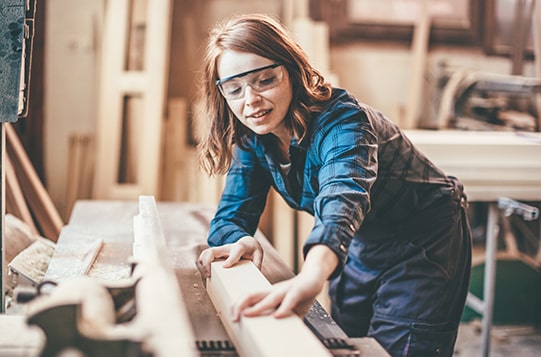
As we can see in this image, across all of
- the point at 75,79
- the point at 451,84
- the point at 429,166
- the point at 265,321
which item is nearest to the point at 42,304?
the point at 265,321

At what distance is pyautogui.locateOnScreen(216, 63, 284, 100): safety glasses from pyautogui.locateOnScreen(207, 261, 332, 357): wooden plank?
45 cm

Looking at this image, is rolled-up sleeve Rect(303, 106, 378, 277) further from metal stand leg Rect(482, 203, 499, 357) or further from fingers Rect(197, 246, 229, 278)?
metal stand leg Rect(482, 203, 499, 357)

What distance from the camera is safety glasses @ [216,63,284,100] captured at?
5.30 ft

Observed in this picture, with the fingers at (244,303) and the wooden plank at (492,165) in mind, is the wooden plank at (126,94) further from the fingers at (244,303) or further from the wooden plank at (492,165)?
the fingers at (244,303)

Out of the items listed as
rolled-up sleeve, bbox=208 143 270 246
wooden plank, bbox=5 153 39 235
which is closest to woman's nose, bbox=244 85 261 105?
rolled-up sleeve, bbox=208 143 270 246

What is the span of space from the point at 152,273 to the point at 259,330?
22 centimetres

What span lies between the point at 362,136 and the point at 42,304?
34.2 inches

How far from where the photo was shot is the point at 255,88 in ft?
5.32

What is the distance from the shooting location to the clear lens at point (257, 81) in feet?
5.31

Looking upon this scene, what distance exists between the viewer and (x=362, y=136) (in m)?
1.59

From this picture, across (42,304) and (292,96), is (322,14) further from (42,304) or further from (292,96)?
(42,304)

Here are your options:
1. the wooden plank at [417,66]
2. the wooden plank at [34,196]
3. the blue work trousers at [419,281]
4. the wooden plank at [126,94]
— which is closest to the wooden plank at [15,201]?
the wooden plank at [34,196]

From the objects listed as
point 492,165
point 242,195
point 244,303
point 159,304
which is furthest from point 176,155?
point 159,304

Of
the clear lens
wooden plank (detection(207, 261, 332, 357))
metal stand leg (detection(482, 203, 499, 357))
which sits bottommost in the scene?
metal stand leg (detection(482, 203, 499, 357))
